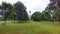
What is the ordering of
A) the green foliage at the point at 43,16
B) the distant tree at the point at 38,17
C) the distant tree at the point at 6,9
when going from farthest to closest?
the distant tree at the point at 38,17 < the green foliage at the point at 43,16 < the distant tree at the point at 6,9

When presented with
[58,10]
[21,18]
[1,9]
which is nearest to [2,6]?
[1,9]

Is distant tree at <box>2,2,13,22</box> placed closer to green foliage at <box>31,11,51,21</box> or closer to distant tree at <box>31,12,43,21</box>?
green foliage at <box>31,11,51,21</box>

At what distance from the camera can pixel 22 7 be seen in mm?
63906

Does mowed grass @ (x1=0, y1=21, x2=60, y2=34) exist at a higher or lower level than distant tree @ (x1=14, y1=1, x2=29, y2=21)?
lower

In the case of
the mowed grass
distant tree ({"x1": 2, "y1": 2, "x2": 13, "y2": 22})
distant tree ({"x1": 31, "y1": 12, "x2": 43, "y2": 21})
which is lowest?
the mowed grass

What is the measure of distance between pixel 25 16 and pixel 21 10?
306 centimetres

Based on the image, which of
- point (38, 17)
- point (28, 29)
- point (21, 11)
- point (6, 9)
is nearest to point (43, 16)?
point (38, 17)

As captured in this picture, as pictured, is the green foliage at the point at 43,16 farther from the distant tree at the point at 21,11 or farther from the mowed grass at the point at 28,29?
the mowed grass at the point at 28,29

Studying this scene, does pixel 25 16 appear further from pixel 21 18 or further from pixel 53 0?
pixel 53 0

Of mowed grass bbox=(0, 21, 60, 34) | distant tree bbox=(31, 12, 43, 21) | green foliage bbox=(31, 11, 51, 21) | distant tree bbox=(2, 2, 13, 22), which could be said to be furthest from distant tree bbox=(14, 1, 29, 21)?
mowed grass bbox=(0, 21, 60, 34)

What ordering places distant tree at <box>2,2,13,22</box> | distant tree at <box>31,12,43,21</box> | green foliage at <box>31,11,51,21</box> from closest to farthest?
distant tree at <box>2,2,13,22</box> < green foliage at <box>31,11,51,21</box> < distant tree at <box>31,12,43,21</box>

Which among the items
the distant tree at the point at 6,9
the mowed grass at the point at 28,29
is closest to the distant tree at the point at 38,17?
the distant tree at the point at 6,9

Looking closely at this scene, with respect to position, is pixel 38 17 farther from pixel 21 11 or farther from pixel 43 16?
pixel 21 11

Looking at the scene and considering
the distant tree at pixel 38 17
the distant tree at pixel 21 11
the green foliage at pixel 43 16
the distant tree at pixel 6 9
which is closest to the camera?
the distant tree at pixel 6 9
